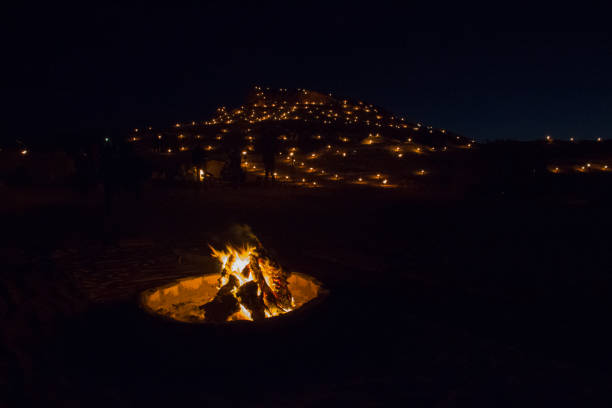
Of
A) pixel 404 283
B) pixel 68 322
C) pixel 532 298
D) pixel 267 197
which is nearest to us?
pixel 68 322

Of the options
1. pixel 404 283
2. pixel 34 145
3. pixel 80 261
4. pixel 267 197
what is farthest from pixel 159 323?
pixel 34 145

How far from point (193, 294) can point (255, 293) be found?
129 centimetres

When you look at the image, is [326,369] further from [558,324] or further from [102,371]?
[558,324]

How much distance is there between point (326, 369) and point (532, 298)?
3412 millimetres

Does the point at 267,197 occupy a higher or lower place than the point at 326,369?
higher

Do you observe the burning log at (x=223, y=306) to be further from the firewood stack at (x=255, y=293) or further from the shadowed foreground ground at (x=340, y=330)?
the shadowed foreground ground at (x=340, y=330)

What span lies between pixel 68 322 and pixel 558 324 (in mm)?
5649

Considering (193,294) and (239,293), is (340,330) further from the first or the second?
(193,294)

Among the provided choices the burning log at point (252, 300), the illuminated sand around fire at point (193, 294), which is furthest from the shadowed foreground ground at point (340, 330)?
the burning log at point (252, 300)

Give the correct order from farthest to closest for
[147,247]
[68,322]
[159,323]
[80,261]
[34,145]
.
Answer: [34,145], [147,247], [80,261], [68,322], [159,323]

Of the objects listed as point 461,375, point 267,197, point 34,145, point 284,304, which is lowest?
Result: point 461,375

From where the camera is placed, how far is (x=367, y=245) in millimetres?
8781

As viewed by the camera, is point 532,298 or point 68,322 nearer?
point 68,322

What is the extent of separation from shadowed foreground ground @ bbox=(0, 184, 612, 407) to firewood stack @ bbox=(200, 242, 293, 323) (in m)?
0.52
